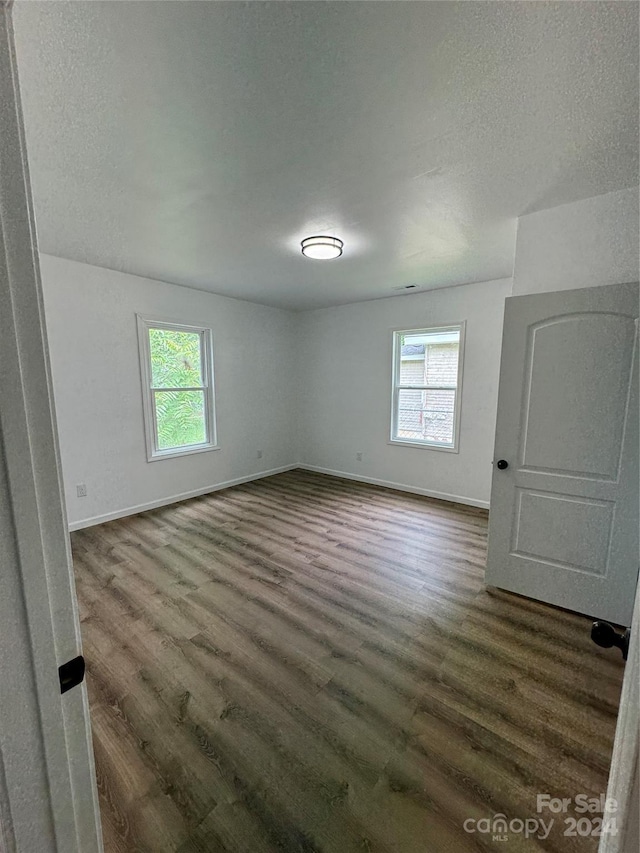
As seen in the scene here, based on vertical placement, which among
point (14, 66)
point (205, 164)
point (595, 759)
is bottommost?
point (595, 759)

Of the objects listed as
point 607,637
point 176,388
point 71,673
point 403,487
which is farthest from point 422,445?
point 71,673

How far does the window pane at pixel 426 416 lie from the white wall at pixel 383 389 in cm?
17

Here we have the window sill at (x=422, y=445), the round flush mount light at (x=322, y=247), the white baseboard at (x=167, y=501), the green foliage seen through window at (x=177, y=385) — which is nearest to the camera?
the round flush mount light at (x=322, y=247)

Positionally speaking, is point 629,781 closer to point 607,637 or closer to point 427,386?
point 607,637

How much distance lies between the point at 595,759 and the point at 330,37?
278 centimetres

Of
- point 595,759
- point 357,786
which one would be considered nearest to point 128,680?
point 357,786

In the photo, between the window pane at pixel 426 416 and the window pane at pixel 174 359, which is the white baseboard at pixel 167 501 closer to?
the window pane at pixel 174 359

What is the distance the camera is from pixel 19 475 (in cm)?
50

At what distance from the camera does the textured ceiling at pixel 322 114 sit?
3.49ft

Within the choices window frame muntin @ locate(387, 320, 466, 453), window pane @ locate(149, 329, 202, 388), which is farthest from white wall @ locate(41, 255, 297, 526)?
window frame muntin @ locate(387, 320, 466, 453)

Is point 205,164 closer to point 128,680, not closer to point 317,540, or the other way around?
point 128,680

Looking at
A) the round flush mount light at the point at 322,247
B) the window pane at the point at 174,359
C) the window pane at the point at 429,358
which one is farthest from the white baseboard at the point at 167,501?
the round flush mount light at the point at 322,247

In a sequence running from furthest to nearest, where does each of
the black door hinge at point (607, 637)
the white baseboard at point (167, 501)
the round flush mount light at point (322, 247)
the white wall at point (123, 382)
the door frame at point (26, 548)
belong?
the white baseboard at point (167, 501)
the white wall at point (123, 382)
the round flush mount light at point (322, 247)
the black door hinge at point (607, 637)
the door frame at point (26, 548)

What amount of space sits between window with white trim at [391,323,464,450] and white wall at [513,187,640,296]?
176 centimetres
